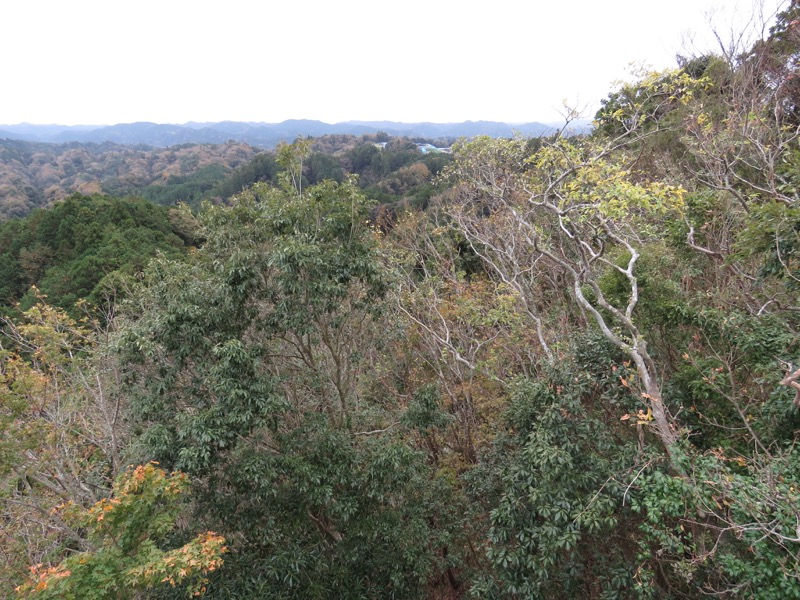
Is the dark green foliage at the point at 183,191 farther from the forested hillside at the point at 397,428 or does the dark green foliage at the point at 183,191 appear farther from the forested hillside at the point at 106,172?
the forested hillside at the point at 397,428

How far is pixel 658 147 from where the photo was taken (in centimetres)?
1371

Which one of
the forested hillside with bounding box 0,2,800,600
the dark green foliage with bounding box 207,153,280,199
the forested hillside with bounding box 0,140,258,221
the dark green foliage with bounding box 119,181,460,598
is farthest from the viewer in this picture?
the forested hillside with bounding box 0,140,258,221

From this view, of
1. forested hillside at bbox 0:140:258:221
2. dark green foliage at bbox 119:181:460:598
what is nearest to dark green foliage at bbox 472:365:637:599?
dark green foliage at bbox 119:181:460:598

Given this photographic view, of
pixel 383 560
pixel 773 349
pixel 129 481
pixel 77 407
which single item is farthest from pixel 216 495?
pixel 773 349

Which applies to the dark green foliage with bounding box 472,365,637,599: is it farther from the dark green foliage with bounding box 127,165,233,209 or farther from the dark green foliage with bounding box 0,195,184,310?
the dark green foliage with bounding box 127,165,233,209

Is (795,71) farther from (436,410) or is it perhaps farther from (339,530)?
(339,530)

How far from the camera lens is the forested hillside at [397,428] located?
4547 mm

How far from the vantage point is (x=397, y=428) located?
730 centimetres

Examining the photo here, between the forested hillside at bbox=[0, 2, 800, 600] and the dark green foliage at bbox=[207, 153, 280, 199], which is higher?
the dark green foliage at bbox=[207, 153, 280, 199]

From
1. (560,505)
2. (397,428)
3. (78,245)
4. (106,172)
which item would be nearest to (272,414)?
(397,428)

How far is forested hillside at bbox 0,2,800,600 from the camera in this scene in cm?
455

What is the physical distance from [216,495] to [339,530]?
6.76 ft

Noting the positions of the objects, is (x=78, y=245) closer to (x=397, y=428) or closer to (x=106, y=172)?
(x=397, y=428)

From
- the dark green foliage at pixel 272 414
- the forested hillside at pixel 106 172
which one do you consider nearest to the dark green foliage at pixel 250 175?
the forested hillside at pixel 106 172
